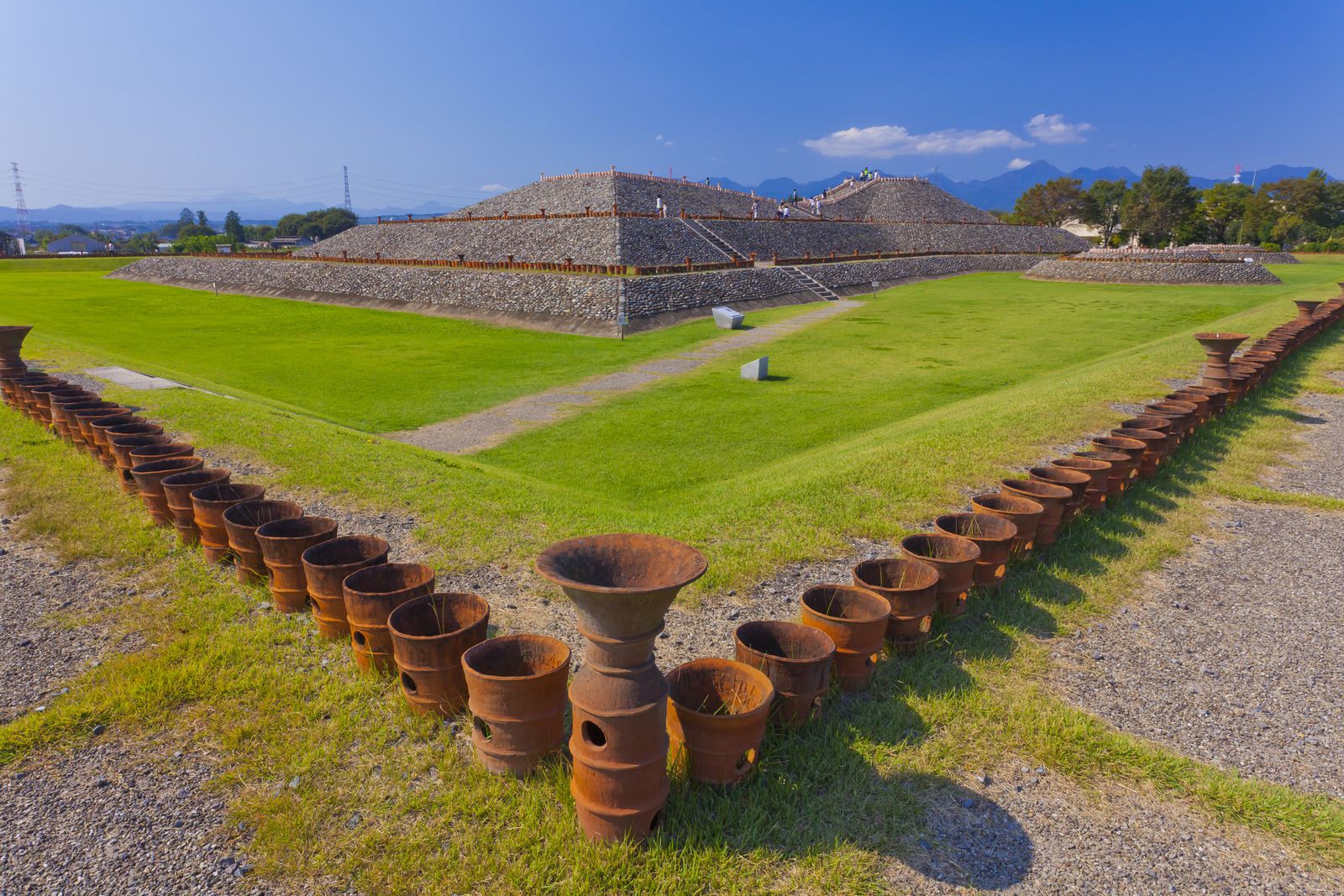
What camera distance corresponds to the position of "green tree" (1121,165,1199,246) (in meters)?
67.9

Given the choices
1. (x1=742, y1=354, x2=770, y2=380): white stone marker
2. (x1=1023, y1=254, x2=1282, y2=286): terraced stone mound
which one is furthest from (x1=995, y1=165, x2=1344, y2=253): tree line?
(x1=742, y1=354, x2=770, y2=380): white stone marker

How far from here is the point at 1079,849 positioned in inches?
134

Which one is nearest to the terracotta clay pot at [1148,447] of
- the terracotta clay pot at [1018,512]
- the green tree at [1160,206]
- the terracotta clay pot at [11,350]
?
the terracotta clay pot at [1018,512]

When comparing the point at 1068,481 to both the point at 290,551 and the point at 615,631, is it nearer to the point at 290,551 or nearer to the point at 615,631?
the point at 615,631

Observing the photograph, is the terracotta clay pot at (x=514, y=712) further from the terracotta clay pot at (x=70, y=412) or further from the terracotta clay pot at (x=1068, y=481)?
the terracotta clay pot at (x=70, y=412)

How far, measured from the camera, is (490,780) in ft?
12.3

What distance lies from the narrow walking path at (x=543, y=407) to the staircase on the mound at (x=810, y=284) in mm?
12015

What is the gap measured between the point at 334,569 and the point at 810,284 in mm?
34138

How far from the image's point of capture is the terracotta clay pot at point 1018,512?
618cm

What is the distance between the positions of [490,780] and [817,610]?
230 centimetres

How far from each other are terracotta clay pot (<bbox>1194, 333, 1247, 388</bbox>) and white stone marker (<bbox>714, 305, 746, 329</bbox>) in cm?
1623

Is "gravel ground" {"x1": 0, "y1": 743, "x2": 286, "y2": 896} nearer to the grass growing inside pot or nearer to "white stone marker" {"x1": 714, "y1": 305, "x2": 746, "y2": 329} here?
the grass growing inside pot

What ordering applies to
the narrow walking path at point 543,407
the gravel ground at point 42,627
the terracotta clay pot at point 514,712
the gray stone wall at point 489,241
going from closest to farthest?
the terracotta clay pot at point 514,712 → the gravel ground at point 42,627 → the narrow walking path at point 543,407 → the gray stone wall at point 489,241

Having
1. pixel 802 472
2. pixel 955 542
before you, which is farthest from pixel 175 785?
pixel 802 472
